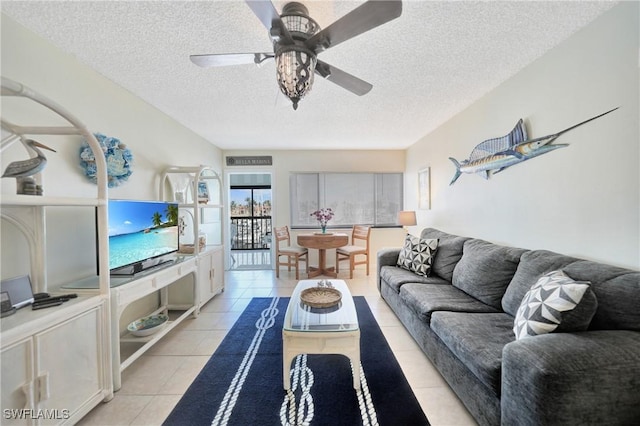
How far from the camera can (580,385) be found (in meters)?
1.00

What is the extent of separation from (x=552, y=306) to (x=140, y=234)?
291 cm

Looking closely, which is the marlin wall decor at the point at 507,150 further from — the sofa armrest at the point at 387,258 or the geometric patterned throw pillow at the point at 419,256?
the sofa armrest at the point at 387,258

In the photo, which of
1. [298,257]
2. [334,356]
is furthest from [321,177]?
[334,356]

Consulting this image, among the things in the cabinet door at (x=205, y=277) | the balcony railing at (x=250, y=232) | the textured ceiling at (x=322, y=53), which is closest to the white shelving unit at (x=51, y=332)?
the textured ceiling at (x=322, y=53)

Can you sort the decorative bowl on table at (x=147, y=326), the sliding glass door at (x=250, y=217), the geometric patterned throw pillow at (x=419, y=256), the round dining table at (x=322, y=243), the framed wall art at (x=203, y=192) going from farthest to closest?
the sliding glass door at (x=250, y=217)
the round dining table at (x=322, y=243)
the framed wall art at (x=203, y=192)
the geometric patterned throw pillow at (x=419, y=256)
the decorative bowl on table at (x=147, y=326)

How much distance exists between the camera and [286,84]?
1.31 m

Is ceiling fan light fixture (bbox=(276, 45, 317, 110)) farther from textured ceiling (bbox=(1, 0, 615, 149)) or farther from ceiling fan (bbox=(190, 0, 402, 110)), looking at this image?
textured ceiling (bbox=(1, 0, 615, 149))

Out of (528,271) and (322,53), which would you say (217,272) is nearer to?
(322,53)

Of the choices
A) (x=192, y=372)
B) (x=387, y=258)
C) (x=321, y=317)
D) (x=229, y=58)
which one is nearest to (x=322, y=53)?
(x=229, y=58)

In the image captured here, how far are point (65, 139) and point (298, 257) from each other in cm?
315

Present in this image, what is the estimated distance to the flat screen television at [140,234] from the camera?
188 centimetres

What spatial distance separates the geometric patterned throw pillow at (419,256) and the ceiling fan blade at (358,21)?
7.76 feet

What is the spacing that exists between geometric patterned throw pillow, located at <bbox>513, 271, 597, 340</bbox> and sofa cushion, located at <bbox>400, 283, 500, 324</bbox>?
49 centimetres

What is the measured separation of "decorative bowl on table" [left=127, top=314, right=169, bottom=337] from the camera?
6.72 feet
